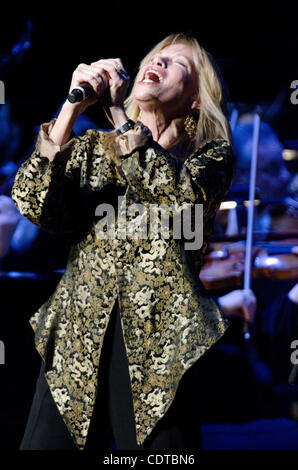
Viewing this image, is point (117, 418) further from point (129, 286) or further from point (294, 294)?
point (294, 294)

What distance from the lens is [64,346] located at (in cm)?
106

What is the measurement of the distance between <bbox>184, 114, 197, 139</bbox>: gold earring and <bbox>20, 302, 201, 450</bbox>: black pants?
1.50 ft

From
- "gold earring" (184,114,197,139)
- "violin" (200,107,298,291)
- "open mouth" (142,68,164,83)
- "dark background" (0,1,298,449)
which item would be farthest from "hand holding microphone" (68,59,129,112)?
"violin" (200,107,298,291)

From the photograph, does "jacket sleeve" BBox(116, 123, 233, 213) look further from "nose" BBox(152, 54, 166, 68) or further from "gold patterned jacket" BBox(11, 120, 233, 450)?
"nose" BBox(152, 54, 166, 68)

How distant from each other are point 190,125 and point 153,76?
16cm

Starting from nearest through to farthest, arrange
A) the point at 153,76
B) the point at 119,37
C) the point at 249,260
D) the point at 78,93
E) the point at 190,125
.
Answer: the point at 78,93 < the point at 153,76 < the point at 190,125 < the point at 119,37 < the point at 249,260

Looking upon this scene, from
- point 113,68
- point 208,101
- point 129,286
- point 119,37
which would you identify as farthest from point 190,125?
Answer: point 119,37

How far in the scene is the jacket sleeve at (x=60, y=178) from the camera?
1016 mm

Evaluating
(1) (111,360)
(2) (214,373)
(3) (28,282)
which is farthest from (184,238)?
(2) (214,373)

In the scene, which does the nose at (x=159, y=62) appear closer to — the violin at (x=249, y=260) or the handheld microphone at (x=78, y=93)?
the handheld microphone at (x=78, y=93)

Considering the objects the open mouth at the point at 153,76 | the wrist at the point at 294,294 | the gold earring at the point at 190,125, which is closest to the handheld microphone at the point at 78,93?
the open mouth at the point at 153,76

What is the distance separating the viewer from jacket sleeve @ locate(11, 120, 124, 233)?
40.0 inches

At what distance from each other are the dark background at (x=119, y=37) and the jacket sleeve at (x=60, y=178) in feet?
3.50

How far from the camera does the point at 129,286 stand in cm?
100
